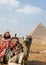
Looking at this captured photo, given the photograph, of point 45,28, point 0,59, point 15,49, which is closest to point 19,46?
point 15,49

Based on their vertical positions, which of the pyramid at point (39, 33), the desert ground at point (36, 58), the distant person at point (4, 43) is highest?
the pyramid at point (39, 33)

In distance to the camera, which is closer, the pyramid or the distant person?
the distant person

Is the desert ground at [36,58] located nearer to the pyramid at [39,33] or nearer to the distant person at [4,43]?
the distant person at [4,43]

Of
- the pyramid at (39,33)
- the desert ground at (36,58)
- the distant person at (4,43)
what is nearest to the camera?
the distant person at (4,43)

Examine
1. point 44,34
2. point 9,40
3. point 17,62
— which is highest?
point 44,34

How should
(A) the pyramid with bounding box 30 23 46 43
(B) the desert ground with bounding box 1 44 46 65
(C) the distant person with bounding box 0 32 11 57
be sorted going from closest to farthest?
1. (C) the distant person with bounding box 0 32 11 57
2. (B) the desert ground with bounding box 1 44 46 65
3. (A) the pyramid with bounding box 30 23 46 43

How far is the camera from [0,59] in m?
12.2

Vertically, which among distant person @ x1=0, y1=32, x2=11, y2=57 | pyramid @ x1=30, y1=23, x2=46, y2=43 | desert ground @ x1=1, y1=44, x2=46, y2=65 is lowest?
desert ground @ x1=1, y1=44, x2=46, y2=65

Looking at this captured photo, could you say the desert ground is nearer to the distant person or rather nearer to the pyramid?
the distant person

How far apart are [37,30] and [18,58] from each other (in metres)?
91.5

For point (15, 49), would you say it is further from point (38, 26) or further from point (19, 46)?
point (38, 26)

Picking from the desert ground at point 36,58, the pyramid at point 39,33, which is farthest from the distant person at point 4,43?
the pyramid at point 39,33

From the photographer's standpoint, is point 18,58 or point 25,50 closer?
point 18,58

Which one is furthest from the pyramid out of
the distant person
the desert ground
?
the distant person
